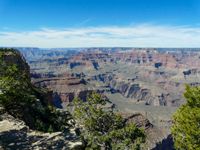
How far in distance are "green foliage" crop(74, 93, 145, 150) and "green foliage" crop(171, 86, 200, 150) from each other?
393 centimetres

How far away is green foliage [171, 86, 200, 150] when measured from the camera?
1303 inches

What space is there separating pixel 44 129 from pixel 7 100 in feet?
17.7

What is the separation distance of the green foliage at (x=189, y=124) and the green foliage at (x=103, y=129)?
12.9 ft

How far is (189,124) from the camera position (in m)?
33.7

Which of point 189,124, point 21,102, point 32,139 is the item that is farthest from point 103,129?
point 32,139

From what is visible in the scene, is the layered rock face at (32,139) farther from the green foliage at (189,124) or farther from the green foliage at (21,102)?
the green foliage at (189,124)

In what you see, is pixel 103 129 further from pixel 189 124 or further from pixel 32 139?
pixel 32 139

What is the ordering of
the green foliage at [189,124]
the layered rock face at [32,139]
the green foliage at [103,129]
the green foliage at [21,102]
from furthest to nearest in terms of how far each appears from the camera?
the green foliage at [103,129]
the green foliage at [189,124]
the green foliage at [21,102]
the layered rock face at [32,139]

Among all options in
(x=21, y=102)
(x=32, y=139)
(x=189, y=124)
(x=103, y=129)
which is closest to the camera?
(x=32, y=139)

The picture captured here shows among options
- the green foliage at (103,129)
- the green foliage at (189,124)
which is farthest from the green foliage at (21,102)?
the green foliage at (189,124)

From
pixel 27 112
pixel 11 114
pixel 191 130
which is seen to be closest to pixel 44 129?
pixel 11 114

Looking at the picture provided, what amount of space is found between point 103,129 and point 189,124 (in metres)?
9.44

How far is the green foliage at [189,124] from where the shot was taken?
33.1 metres

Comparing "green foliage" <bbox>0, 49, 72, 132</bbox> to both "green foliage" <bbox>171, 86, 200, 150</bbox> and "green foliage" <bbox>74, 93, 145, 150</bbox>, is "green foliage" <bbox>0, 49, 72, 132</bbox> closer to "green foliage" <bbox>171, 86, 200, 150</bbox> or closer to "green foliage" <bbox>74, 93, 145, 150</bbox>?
"green foliage" <bbox>74, 93, 145, 150</bbox>
